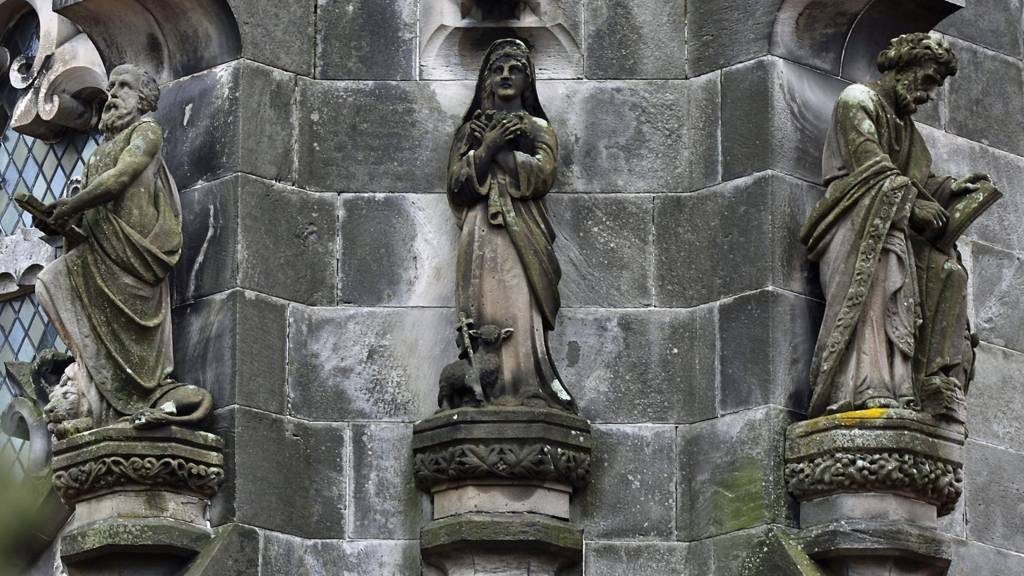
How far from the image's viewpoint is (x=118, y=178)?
16422 mm

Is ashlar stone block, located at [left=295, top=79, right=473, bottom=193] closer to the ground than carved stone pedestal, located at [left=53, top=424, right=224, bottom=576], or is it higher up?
higher up

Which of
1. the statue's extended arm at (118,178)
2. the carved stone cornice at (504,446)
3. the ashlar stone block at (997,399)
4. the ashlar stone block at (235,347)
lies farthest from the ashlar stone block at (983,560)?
the statue's extended arm at (118,178)

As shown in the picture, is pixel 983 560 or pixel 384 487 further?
pixel 983 560

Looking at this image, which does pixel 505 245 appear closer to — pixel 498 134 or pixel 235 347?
pixel 498 134

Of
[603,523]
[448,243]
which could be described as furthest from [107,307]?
[603,523]

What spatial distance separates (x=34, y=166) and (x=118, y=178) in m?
3.32

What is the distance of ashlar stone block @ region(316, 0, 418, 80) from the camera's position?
17.2 meters

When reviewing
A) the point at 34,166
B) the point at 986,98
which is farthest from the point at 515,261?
the point at 34,166

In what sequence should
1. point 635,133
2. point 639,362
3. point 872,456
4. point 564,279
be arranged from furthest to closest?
point 635,133, point 564,279, point 639,362, point 872,456

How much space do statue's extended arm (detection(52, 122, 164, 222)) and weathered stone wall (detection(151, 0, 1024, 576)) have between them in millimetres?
476

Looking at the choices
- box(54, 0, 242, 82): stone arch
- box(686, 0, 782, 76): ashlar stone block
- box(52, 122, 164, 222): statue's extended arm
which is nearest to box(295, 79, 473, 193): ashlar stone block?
box(54, 0, 242, 82): stone arch

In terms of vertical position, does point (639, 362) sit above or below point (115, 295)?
below

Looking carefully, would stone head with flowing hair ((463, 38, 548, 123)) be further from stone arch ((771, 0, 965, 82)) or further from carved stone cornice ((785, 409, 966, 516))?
carved stone cornice ((785, 409, 966, 516))

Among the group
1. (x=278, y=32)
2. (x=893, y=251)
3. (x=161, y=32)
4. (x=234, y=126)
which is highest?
(x=161, y=32)
